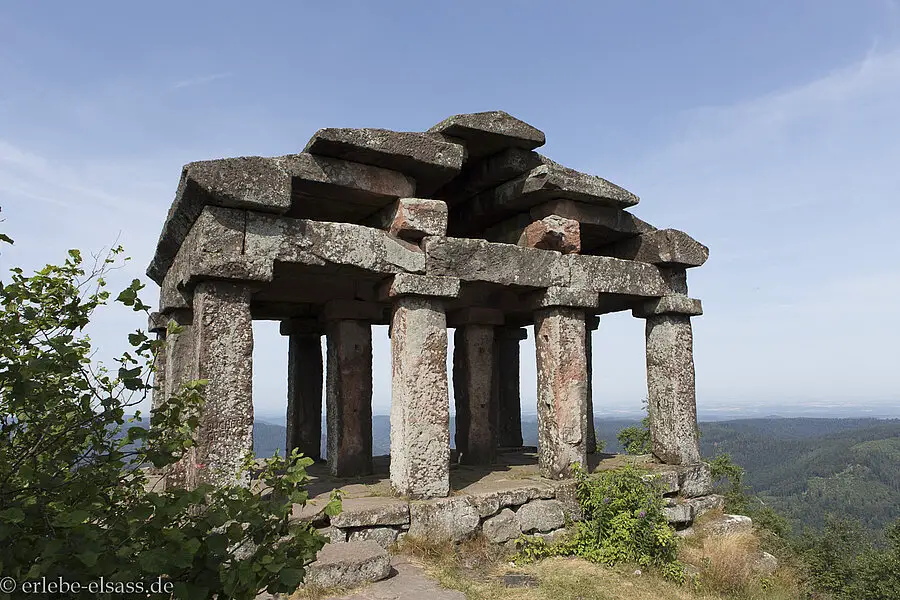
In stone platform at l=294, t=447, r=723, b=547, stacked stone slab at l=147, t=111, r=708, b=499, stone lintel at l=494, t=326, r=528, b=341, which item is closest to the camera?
stacked stone slab at l=147, t=111, r=708, b=499

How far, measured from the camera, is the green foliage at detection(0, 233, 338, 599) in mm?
1942

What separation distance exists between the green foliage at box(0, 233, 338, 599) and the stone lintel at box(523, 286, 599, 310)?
230 inches

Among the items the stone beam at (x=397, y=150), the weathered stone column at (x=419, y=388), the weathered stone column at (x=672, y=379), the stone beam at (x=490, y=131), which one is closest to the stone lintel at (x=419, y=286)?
the weathered stone column at (x=419, y=388)

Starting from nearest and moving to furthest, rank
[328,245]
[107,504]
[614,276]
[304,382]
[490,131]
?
[107,504]
[328,245]
[490,131]
[614,276]
[304,382]

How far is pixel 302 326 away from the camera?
11.0 m

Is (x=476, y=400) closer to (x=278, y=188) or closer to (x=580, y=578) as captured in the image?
(x=580, y=578)

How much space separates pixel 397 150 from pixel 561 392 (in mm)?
3705

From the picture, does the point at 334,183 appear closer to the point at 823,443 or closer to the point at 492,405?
the point at 492,405

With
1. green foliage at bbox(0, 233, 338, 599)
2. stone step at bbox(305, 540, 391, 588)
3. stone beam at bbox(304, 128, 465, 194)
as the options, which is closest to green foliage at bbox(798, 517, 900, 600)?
stone step at bbox(305, 540, 391, 588)

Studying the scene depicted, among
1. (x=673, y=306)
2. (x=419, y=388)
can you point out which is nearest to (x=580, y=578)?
(x=419, y=388)

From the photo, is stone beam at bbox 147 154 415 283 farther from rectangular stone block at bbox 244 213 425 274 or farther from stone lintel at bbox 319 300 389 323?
stone lintel at bbox 319 300 389 323

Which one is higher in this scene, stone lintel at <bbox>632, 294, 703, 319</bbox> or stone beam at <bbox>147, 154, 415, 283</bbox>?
stone beam at <bbox>147, 154, 415, 283</bbox>

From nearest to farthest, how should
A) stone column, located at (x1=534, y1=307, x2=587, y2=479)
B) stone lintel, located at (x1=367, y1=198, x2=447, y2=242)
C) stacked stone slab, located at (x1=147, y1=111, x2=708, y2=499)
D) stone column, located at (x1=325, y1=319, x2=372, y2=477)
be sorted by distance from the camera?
1. stacked stone slab, located at (x1=147, y1=111, x2=708, y2=499)
2. stone lintel, located at (x1=367, y1=198, x2=447, y2=242)
3. stone column, located at (x1=534, y1=307, x2=587, y2=479)
4. stone column, located at (x1=325, y1=319, x2=372, y2=477)

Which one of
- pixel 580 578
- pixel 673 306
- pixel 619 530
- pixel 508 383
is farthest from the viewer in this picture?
pixel 508 383
